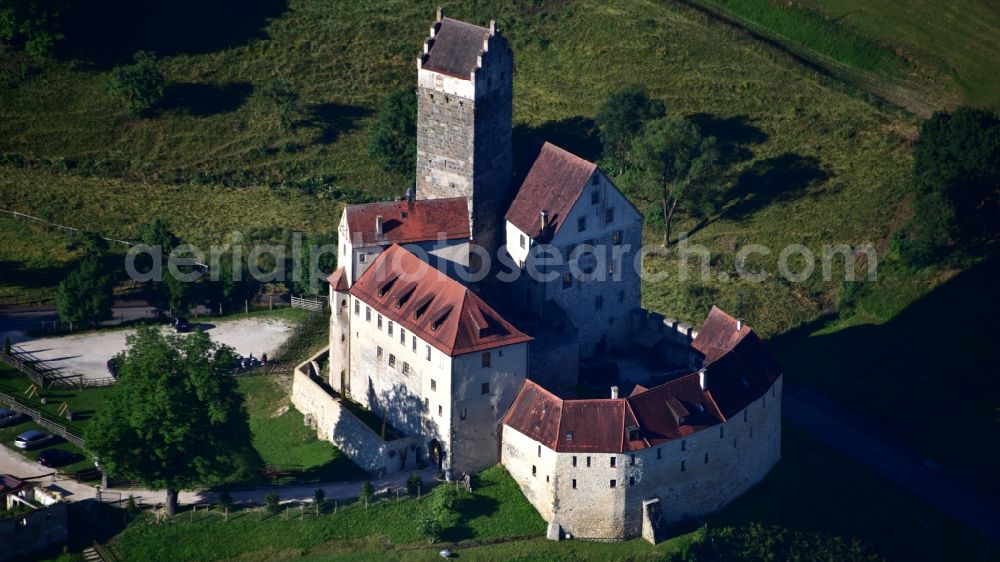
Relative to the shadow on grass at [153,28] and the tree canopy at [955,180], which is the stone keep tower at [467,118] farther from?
the shadow on grass at [153,28]

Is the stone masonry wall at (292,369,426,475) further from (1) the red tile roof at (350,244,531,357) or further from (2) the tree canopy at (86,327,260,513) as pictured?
(2) the tree canopy at (86,327,260,513)

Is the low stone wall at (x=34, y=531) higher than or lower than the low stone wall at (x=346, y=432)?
lower

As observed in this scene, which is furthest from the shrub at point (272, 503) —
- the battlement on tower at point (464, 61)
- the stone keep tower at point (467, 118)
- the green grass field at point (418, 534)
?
the battlement on tower at point (464, 61)

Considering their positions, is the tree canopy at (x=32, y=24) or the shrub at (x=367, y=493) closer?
the shrub at (x=367, y=493)

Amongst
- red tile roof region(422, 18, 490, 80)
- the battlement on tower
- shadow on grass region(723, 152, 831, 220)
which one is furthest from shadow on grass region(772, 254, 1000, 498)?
red tile roof region(422, 18, 490, 80)

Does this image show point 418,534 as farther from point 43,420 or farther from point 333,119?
point 333,119

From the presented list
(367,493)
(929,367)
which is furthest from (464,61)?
(929,367)
